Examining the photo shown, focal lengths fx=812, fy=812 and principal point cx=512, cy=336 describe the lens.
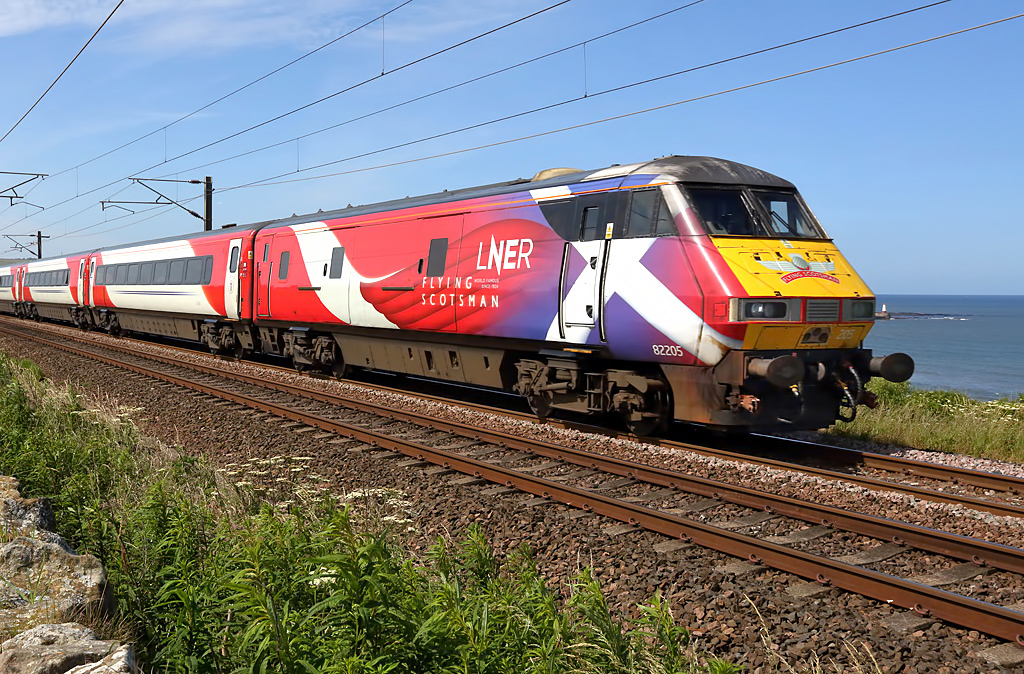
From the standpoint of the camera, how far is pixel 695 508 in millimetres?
7207

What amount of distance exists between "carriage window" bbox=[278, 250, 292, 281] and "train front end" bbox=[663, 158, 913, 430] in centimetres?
1039

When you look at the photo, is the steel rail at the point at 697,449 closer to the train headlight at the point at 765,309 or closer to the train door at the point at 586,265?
the train headlight at the point at 765,309

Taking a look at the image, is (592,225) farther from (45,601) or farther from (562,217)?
(45,601)

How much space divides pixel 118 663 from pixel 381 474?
5330mm

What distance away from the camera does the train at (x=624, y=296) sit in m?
9.02

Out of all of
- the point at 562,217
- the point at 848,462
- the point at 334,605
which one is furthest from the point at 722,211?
the point at 334,605

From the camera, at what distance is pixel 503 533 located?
6637 mm

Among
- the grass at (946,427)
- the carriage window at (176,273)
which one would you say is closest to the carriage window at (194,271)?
the carriage window at (176,273)

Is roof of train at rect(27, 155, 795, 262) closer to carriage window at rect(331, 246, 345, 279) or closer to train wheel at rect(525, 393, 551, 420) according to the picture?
carriage window at rect(331, 246, 345, 279)

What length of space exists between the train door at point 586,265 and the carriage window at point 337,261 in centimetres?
627

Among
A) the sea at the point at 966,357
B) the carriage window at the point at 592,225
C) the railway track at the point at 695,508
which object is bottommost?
the sea at the point at 966,357

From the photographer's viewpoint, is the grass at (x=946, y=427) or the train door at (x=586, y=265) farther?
the grass at (x=946, y=427)

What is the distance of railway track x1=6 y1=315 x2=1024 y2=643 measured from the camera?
5191 mm

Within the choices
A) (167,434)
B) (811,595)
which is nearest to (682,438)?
(811,595)
